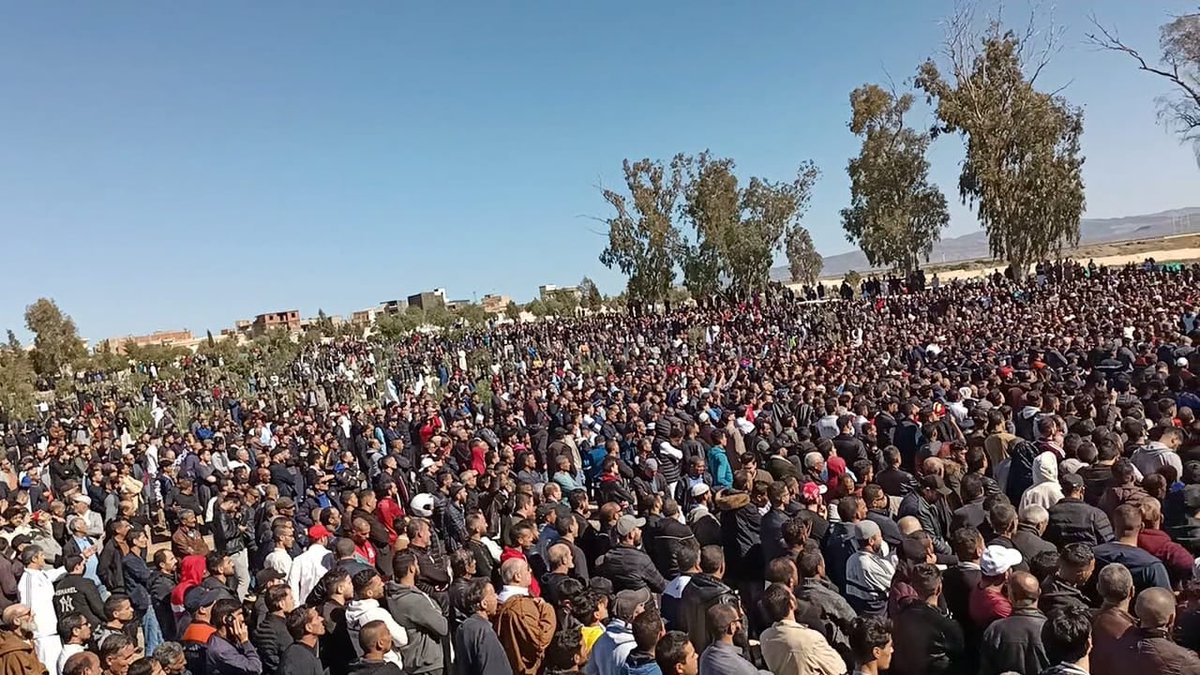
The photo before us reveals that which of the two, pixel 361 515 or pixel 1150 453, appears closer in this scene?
pixel 1150 453

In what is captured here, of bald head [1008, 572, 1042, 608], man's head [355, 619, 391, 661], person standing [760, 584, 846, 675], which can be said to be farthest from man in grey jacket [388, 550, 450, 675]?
bald head [1008, 572, 1042, 608]

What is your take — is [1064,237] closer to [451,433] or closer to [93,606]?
[451,433]

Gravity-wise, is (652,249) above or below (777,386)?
above

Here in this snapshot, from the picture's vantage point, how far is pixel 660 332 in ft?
88.1

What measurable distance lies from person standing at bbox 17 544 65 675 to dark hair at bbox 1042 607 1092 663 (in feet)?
21.4

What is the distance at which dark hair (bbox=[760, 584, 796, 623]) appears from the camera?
3.90 metres

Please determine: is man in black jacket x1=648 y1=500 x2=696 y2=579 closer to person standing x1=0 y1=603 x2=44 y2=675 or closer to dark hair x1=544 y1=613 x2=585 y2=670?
dark hair x1=544 y1=613 x2=585 y2=670

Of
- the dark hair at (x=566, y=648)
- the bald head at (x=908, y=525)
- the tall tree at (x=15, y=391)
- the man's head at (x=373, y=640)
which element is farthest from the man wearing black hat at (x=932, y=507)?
the tall tree at (x=15, y=391)

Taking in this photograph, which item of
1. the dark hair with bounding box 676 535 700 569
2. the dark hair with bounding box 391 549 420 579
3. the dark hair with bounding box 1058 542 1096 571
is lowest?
the dark hair with bounding box 676 535 700 569

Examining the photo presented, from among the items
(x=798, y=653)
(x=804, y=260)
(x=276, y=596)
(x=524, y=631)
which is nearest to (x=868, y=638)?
(x=798, y=653)

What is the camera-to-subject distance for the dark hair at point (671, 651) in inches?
135

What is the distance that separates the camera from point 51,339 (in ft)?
122

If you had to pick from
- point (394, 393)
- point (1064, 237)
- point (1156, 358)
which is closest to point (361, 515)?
point (1156, 358)

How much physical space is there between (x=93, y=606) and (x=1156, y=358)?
13473mm
